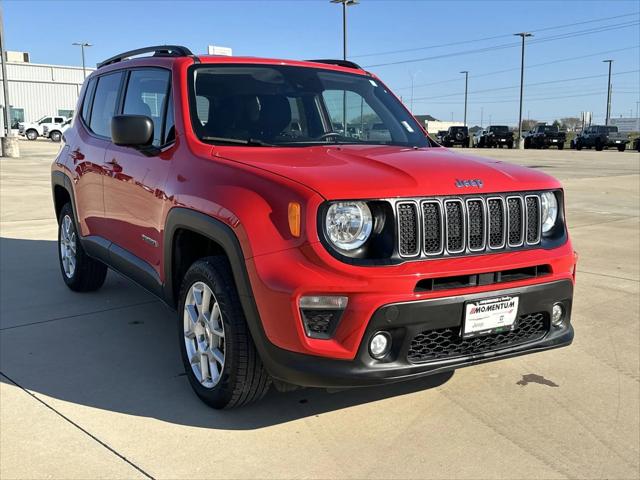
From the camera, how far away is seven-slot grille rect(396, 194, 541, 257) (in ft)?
9.24

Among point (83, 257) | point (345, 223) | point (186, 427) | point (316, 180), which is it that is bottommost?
point (186, 427)

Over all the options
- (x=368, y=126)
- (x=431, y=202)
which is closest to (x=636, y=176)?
(x=368, y=126)

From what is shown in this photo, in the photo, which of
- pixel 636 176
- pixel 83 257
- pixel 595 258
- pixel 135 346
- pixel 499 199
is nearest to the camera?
pixel 499 199

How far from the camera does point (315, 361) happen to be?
274 centimetres

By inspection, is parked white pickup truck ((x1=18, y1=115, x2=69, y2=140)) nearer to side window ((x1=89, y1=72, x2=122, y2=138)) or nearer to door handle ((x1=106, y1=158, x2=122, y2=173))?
side window ((x1=89, y1=72, x2=122, y2=138))

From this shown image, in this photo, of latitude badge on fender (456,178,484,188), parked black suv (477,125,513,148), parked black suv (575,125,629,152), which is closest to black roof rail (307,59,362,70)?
latitude badge on fender (456,178,484,188)

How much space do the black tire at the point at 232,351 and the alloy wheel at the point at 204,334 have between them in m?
0.06

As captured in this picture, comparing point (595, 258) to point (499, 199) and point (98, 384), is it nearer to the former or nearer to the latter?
point (499, 199)

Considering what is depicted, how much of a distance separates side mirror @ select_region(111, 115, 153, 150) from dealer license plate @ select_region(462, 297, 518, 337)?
210 cm

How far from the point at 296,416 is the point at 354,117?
7.07 ft

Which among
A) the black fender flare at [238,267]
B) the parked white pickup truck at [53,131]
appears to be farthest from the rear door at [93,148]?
the parked white pickup truck at [53,131]

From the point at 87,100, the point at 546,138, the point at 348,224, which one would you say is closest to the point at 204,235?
the point at 348,224

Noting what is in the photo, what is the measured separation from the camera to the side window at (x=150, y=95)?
3.96 metres

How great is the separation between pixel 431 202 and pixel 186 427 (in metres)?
1.65
